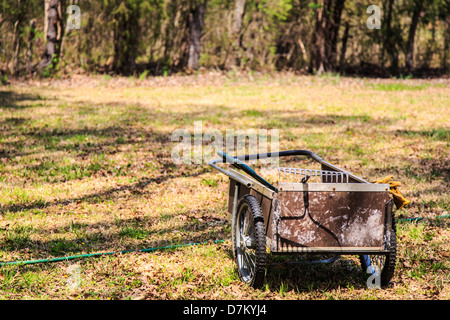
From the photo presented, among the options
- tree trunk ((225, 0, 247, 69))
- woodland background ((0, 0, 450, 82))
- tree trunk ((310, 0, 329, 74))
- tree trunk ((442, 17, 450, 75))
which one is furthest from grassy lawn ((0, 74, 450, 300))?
tree trunk ((442, 17, 450, 75))

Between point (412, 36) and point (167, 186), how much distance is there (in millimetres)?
19250

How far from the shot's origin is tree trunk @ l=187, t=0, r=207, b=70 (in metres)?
21.7

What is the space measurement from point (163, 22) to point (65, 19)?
4.01m

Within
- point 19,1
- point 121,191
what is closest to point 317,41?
point 19,1

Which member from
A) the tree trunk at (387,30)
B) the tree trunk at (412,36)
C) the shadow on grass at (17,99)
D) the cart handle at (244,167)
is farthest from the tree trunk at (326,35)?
the cart handle at (244,167)

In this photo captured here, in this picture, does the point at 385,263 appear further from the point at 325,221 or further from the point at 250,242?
→ the point at 250,242

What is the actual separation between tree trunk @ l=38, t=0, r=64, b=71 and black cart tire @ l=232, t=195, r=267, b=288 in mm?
16180

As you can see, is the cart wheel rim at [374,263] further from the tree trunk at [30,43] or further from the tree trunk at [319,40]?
the tree trunk at [319,40]

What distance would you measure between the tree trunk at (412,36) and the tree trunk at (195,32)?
30.8 ft

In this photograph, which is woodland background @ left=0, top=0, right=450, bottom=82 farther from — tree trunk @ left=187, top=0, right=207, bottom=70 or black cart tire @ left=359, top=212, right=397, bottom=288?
black cart tire @ left=359, top=212, right=397, bottom=288

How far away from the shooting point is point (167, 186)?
7094mm

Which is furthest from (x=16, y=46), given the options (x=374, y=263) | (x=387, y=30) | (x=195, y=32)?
(x=374, y=263)

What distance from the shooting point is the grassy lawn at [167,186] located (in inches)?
167
